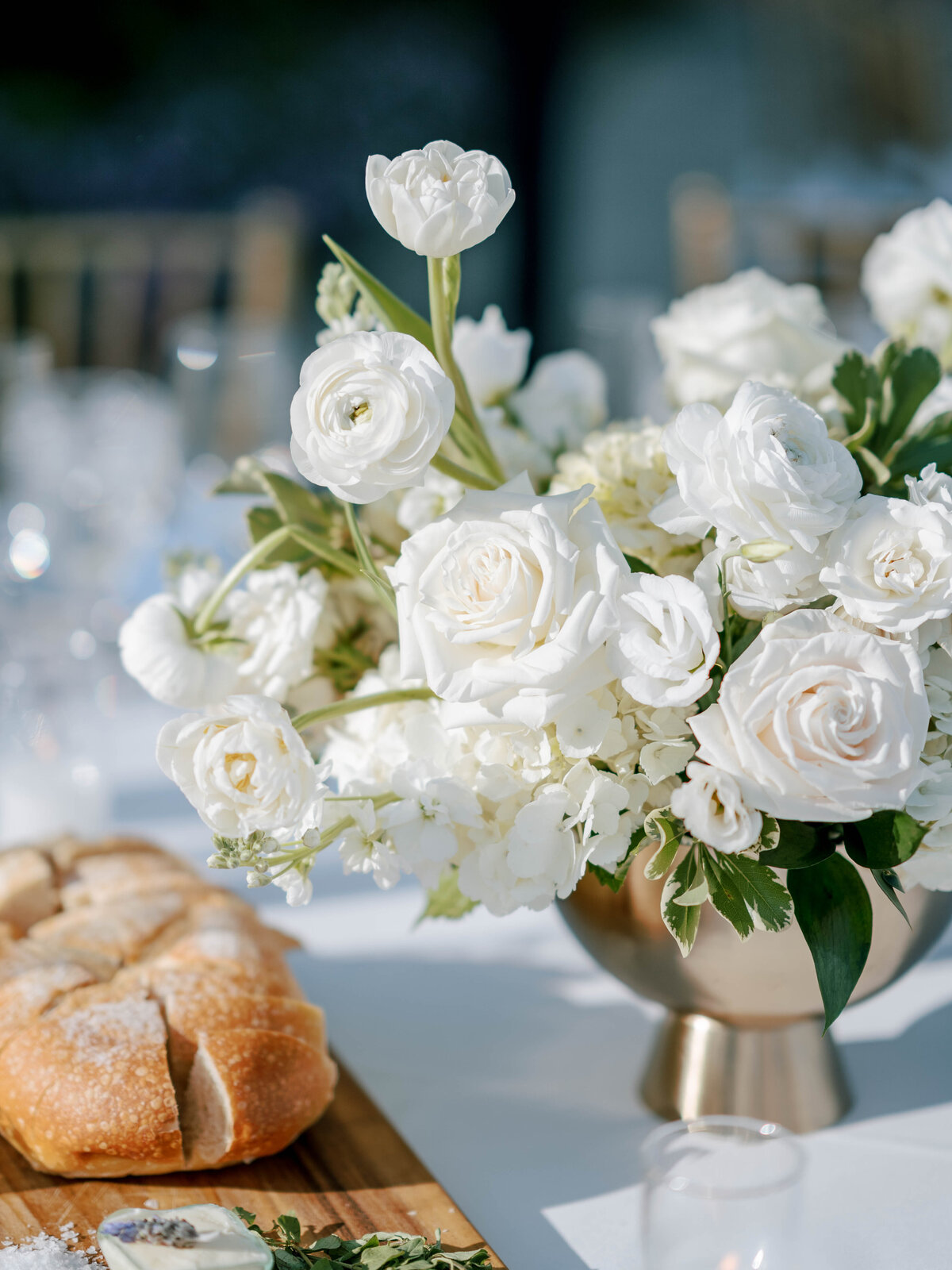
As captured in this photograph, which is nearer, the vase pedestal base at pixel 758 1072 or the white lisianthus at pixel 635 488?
the white lisianthus at pixel 635 488

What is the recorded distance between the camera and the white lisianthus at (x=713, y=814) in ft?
1.47

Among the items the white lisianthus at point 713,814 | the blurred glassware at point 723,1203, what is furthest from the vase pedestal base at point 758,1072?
the white lisianthus at point 713,814

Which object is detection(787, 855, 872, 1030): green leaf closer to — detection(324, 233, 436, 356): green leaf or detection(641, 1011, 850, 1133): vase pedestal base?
detection(641, 1011, 850, 1133): vase pedestal base

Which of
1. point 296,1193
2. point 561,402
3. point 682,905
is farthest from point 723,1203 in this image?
point 561,402

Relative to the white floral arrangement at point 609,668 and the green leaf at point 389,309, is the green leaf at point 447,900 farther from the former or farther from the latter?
the green leaf at point 389,309

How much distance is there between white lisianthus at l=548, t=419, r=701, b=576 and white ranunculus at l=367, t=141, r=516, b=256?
121 millimetres

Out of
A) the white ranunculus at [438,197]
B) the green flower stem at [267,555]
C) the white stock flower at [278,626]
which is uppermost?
the white ranunculus at [438,197]

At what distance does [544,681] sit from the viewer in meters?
0.46

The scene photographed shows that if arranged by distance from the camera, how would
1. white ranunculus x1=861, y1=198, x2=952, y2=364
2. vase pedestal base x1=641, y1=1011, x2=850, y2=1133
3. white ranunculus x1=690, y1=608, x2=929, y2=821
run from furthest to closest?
1. white ranunculus x1=861, y1=198, x2=952, y2=364
2. vase pedestal base x1=641, y1=1011, x2=850, y2=1133
3. white ranunculus x1=690, y1=608, x2=929, y2=821

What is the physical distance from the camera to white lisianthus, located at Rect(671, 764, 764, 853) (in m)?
0.45

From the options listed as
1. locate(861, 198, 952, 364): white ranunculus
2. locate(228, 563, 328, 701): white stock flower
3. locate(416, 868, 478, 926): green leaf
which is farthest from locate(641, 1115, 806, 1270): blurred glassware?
locate(861, 198, 952, 364): white ranunculus

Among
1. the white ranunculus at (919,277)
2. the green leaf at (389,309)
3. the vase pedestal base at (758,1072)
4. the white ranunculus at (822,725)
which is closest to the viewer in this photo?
the white ranunculus at (822,725)

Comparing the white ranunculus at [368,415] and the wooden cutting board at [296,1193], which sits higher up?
the white ranunculus at [368,415]

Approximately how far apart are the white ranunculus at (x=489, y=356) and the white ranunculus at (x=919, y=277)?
0.86 ft
